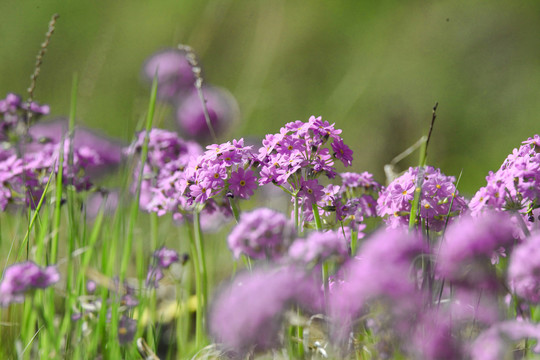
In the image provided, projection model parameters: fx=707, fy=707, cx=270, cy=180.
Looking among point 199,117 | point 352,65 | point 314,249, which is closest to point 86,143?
point 199,117

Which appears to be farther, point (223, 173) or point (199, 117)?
point (199, 117)

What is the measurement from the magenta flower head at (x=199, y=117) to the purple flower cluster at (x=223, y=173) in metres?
2.59

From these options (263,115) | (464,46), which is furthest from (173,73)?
(464,46)

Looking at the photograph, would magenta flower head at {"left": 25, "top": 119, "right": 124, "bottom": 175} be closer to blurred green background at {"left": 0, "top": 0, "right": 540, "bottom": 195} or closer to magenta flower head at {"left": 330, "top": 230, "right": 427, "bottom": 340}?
blurred green background at {"left": 0, "top": 0, "right": 540, "bottom": 195}

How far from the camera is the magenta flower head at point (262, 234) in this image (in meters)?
1.57

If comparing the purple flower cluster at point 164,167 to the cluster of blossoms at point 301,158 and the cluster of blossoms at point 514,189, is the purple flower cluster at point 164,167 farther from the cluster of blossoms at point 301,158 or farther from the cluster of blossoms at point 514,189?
the cluster of blossoms at point 514,189

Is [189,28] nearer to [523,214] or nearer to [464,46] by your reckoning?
[464,46]

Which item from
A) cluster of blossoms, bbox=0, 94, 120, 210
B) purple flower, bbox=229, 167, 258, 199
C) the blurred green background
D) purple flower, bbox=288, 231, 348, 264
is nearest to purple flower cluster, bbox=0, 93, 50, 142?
cluster of blossoms, bbox=0, 94, 120, 210

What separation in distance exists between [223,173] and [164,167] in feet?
2.45

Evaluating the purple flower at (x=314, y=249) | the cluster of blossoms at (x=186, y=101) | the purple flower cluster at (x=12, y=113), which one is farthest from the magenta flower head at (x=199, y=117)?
the purple flower at (x=314, y=249)

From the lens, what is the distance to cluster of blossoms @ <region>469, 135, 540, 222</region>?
6.17 ft

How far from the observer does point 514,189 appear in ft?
6.18

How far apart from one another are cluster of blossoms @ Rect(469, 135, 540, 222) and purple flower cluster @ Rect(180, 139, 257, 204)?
25.7 inches

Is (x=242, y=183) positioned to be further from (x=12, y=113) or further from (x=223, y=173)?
(x=12, y=113)
